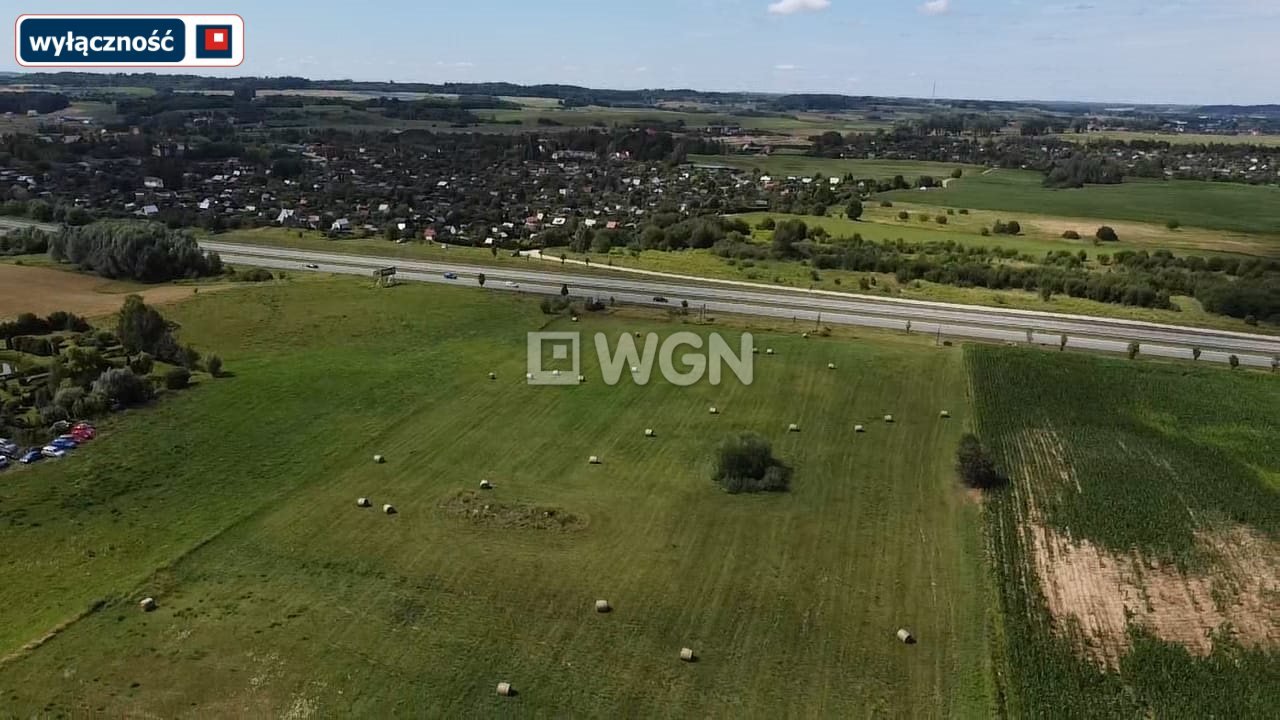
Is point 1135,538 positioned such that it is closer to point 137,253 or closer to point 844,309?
point 844,309

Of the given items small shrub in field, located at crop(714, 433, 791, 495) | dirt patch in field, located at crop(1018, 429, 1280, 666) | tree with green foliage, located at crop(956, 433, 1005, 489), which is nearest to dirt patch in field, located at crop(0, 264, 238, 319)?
small shrub in field, located at crop(714, 433, 791, 495)

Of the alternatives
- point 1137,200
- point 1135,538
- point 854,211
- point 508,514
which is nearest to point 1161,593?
point 1135,538

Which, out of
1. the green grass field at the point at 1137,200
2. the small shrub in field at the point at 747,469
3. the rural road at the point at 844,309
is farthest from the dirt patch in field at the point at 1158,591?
the green grass field at the point at 1137,200

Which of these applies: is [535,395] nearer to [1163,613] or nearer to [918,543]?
[918,543]

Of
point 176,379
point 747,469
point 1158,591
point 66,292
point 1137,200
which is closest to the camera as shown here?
point 1158,591

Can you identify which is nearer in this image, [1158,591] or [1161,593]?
[1161,593]

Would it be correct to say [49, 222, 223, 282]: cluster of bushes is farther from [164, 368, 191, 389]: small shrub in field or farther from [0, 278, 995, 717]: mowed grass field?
[164, 368, 191, 389]: small shrub in field

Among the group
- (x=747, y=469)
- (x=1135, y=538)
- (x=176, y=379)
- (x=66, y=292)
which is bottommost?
(x=1135, y=538)
